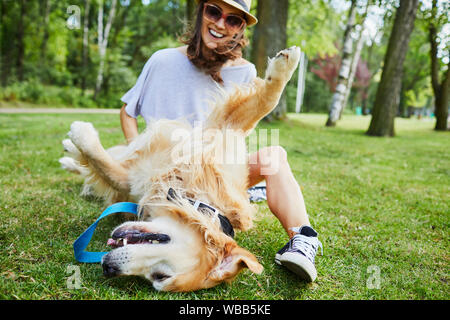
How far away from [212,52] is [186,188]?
4.28ft

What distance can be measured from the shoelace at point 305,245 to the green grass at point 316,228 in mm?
166

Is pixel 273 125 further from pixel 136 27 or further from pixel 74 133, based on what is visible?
pixel 136 27

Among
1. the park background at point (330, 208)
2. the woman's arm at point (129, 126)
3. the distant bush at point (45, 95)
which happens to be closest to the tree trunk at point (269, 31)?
the park background at point (330, 208)

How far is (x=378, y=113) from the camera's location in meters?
9.75

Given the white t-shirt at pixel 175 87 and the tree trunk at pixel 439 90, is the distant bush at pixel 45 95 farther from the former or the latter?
the tree trunk at pixel 439 90

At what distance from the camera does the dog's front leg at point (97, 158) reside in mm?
2227

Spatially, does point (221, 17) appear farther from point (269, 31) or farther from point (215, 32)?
point (269, 31)

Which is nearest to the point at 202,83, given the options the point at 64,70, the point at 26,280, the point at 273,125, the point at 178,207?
the point at 178,207

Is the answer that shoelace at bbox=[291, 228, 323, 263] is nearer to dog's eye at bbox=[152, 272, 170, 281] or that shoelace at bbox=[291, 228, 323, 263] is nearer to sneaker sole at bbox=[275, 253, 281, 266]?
sneaker sole at bbox=[275, 253, 281, 266]

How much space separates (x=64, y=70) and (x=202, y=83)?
2015cm

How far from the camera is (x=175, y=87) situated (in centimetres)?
279

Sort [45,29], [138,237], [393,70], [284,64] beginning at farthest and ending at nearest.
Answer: [45,29] < [393,70] < [284,64] < [138,237]

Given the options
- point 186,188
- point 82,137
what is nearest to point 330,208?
point 186,188

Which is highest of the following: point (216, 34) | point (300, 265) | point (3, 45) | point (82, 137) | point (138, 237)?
point (3, 45)
